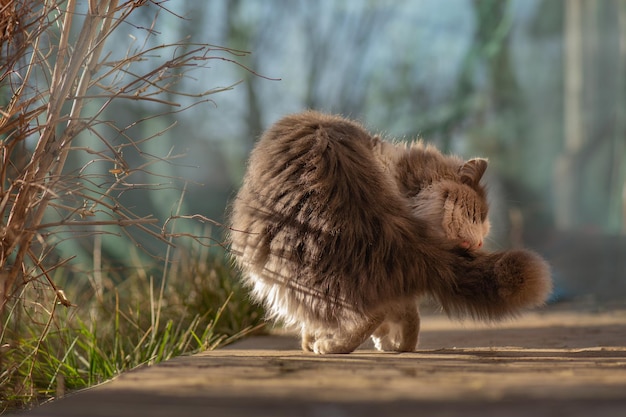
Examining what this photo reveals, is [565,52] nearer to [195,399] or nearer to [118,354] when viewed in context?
[118,354]

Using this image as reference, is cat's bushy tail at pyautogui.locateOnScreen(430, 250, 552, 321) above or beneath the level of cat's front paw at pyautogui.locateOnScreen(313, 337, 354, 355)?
above

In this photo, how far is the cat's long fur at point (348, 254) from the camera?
2.27 meters

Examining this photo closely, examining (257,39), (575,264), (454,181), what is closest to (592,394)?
(454,181)

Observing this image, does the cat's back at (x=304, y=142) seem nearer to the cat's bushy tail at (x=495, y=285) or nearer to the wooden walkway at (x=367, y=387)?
the cat's bushy tail at (x=495, y=285)

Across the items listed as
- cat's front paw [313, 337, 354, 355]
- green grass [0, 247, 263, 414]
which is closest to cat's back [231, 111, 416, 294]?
cat's front paw [313, 337, 354, 355]

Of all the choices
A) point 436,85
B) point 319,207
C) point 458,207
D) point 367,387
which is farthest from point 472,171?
point 436,85

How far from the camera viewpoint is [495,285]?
2254mm

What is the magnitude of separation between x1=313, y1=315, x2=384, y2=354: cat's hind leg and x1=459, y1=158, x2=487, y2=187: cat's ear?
0.63 metres

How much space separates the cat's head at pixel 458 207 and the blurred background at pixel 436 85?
383 centimetres

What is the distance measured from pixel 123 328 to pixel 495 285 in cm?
211

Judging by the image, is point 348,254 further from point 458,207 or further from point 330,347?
point 458,207

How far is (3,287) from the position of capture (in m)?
1.97

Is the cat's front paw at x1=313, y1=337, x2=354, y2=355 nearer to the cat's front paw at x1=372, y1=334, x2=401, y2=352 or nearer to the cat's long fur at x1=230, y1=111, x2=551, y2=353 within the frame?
the cat's long fur at x1=230, y1=111, x2=551, y2=353

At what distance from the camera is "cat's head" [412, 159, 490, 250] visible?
2.51 metres
